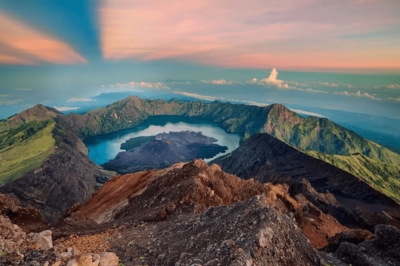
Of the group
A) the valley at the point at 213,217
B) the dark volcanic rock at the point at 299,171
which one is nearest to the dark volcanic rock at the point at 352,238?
the valley at the point at 213,217

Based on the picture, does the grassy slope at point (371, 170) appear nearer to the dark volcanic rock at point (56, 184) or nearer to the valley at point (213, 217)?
the valley at point (213, 217)

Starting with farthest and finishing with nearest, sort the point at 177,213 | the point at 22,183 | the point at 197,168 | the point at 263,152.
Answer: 1. the point at 263,152
2. the point at 22,183
3. the point at 197,168
4. the point at 177,213

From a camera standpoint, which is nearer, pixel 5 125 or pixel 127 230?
pixel 127 230

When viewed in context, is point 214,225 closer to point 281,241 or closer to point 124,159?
point 281,241

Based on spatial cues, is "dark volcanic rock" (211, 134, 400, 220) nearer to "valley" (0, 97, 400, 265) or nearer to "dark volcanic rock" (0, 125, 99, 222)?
"valley" (0, 97, 400, 265)

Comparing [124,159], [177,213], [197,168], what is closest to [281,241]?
[177,213]

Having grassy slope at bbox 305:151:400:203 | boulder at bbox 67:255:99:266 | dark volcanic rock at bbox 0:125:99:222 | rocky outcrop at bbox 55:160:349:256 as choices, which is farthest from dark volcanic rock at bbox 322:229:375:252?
grassy slope at bbox 305:151:400:203
